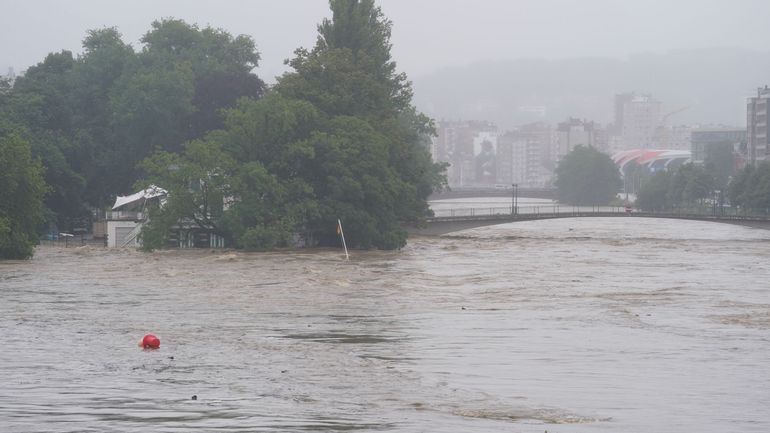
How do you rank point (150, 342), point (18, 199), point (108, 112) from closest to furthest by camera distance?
point (150, 342)
point (18, 199)
point (108, 112)

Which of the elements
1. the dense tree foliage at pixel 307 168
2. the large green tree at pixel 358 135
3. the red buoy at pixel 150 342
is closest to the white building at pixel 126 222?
the dense tree foliage at pixel 307 168

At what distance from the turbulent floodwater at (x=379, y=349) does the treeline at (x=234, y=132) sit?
1245cm

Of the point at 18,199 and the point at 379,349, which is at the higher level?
the point at 18,199

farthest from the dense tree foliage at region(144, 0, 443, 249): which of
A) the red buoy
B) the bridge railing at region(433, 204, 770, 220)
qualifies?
the red buoy

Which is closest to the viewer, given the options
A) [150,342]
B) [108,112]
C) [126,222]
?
[150,342]

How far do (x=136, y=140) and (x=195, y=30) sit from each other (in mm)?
22188

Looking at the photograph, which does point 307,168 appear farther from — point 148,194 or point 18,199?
point 18,199

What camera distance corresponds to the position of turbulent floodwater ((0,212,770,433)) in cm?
2269

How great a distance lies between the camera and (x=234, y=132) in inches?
3275

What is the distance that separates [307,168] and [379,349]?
5168 centimetres

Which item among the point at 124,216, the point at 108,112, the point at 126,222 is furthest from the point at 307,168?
the point at 108,112

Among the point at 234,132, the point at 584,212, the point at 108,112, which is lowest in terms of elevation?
the point at 584,212

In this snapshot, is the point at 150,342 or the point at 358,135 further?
the point at 358,135

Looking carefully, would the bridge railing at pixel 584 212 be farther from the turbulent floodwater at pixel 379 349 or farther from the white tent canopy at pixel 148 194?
the turbulent floodwater at pixel 379 349
